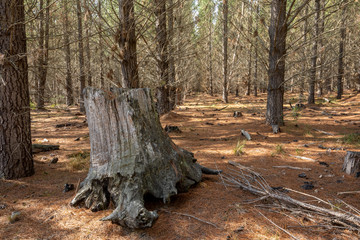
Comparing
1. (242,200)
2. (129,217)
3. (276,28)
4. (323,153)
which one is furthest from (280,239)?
(276,28)

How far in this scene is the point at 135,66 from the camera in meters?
4.86

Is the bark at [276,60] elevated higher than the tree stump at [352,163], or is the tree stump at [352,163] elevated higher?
the bark at [276,60]

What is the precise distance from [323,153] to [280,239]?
13.0 ft

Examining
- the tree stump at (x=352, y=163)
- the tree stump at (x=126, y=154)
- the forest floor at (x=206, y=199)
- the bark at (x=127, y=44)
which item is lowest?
the forest floor at (x=206, y=199)

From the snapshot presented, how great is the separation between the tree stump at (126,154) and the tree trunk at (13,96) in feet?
5.93

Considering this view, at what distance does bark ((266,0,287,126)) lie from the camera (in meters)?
7.27

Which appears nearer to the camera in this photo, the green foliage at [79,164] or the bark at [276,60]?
the green foliage at [79,164]

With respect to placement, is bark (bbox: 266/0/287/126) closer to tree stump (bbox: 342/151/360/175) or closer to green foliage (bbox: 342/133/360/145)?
green foliage (bbox: 342/133/360/145)

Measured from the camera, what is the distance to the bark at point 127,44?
4.55 metres

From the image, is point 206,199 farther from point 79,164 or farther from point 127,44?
point 127,44

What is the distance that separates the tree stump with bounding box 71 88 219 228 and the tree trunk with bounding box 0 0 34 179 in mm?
1806

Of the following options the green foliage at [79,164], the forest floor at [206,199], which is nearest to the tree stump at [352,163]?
the forest floor at [206,199]

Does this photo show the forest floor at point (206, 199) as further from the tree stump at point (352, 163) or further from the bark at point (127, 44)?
the bark at point (127, 44)

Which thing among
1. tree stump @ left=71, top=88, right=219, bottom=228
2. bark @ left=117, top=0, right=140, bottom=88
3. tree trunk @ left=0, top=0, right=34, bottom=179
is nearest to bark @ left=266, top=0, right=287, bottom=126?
bark @ left=117, top=0, right=140, bottom=88
